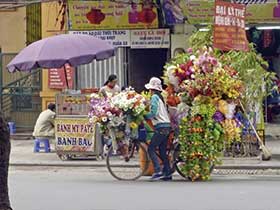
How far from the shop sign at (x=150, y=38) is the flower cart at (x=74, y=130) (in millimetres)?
4602

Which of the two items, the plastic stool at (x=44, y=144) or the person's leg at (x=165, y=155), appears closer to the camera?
the person's leg at (x=165, y=155)

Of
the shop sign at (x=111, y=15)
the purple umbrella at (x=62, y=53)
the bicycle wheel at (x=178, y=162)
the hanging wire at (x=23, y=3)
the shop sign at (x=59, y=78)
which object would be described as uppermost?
the hanging wire at (x=23, y=3)

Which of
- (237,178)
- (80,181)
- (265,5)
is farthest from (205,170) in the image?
(265,5)

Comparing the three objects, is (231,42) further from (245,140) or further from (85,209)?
(85,209)

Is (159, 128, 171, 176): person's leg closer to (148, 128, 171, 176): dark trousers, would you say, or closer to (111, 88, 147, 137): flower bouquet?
(148, 128, 171, 176): dark trousers

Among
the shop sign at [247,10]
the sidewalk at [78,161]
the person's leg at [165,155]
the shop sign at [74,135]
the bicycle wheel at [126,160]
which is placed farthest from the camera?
the shop sign at [247,10]

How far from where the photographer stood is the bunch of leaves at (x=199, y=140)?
14133 millimetres

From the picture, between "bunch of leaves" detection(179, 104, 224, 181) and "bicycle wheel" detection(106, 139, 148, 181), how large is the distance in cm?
75

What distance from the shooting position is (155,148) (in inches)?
563

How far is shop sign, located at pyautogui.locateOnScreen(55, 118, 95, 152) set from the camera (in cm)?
1792

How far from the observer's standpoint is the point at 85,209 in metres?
10.9

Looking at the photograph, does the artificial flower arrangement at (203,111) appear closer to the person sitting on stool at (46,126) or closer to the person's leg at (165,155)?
the person's leg at (165,155)

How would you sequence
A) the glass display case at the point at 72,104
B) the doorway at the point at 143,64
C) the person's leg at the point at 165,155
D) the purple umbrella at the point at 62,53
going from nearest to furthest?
the person's leg at the point at 165,155 → the purple umbrella at the point at 62,53 → the glass display case at the point at 72,104 → the doorway at the point at 143,64

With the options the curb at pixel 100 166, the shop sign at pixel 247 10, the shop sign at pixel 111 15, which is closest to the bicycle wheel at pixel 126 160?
the curb at pixel 100 166
